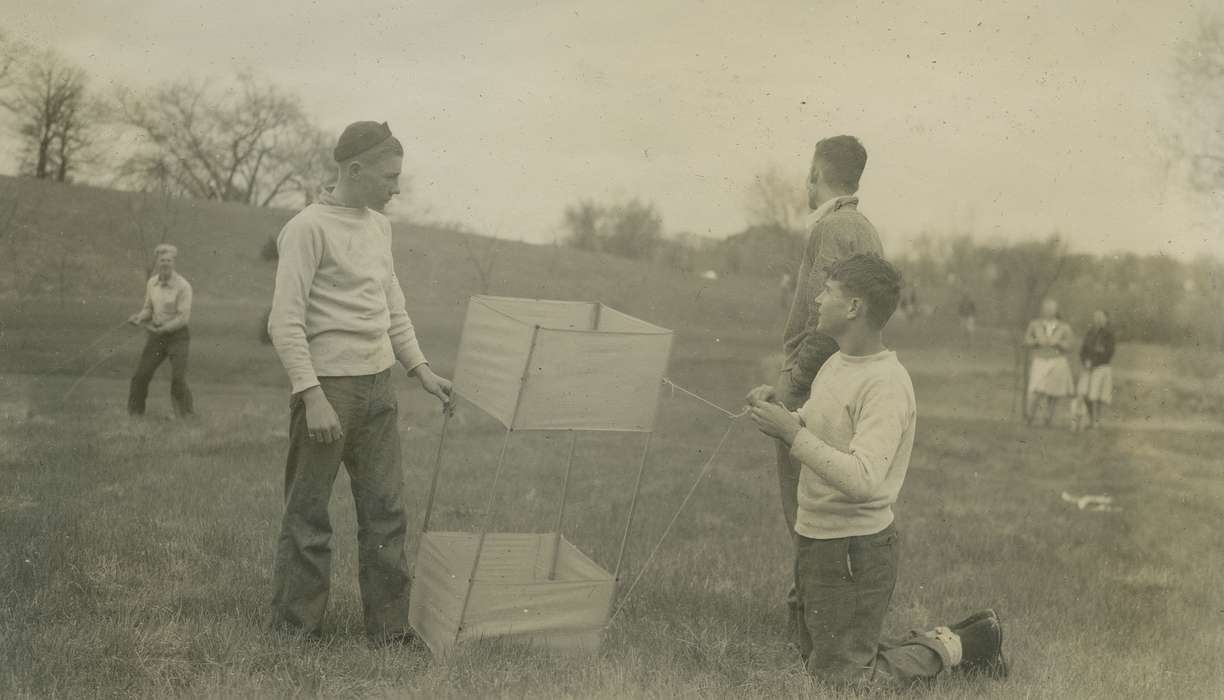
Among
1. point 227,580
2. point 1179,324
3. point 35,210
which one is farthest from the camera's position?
point 1179,324

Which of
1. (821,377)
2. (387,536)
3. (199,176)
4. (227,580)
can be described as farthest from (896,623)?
(199,176)

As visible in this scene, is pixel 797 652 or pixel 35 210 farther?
pixel 35 210

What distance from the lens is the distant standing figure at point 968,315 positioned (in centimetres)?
1486

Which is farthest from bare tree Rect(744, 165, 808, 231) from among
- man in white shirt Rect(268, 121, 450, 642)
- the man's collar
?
man in white shirt Rect(268, 121, 450, 642)

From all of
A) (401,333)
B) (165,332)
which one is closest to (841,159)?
(401,333)

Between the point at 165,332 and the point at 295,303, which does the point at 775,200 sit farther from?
the point at 295,303

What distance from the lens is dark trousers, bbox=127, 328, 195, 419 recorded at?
8.95 m

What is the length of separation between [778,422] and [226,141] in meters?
8.92

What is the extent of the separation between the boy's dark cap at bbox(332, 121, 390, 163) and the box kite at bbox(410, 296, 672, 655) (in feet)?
2.24

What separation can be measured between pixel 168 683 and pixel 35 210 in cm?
655

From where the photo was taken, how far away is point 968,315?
1525 cm

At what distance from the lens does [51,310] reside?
995cm

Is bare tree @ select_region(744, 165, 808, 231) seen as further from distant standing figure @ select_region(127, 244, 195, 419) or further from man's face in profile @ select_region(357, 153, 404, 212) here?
man's face in profile @ select_region(357, 153, 404, 212)

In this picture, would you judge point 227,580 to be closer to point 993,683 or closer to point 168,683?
point 168,683
